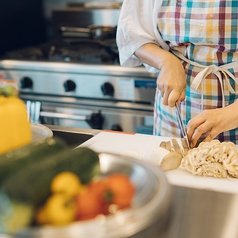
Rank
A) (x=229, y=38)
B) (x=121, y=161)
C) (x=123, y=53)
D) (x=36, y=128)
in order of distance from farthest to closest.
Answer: (x=123, y=53) → (x=229, y=38) → (x=36, y=128) → (x=121, y=161)

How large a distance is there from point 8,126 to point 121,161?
0.64 ft

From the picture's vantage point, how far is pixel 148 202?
571mm

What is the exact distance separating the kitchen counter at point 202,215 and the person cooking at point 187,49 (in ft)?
1.42

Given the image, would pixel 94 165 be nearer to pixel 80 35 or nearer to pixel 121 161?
pixel 121 161

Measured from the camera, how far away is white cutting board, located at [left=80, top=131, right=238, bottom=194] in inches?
34.4

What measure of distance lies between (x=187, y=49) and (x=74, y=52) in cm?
83

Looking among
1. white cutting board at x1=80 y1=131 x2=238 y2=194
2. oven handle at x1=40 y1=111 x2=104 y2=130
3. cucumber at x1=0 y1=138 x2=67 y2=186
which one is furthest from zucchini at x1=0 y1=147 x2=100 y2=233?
oven handle at x1=40 y1=111 x2=104 y2=130

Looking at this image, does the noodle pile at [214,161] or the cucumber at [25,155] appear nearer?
the cucumber at [25,155]

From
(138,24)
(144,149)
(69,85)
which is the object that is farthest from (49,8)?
(144,149)

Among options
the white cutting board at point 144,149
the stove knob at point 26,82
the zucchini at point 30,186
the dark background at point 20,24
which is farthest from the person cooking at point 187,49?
the dark background at point 20,24

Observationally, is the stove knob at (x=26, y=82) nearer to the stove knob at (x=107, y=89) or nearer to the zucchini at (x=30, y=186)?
the stove knob at (x=107, y=89)

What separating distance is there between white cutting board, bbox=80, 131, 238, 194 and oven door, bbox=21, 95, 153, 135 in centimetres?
70

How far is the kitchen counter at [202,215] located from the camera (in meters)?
0.63

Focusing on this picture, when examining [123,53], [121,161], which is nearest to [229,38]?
[123,53]
